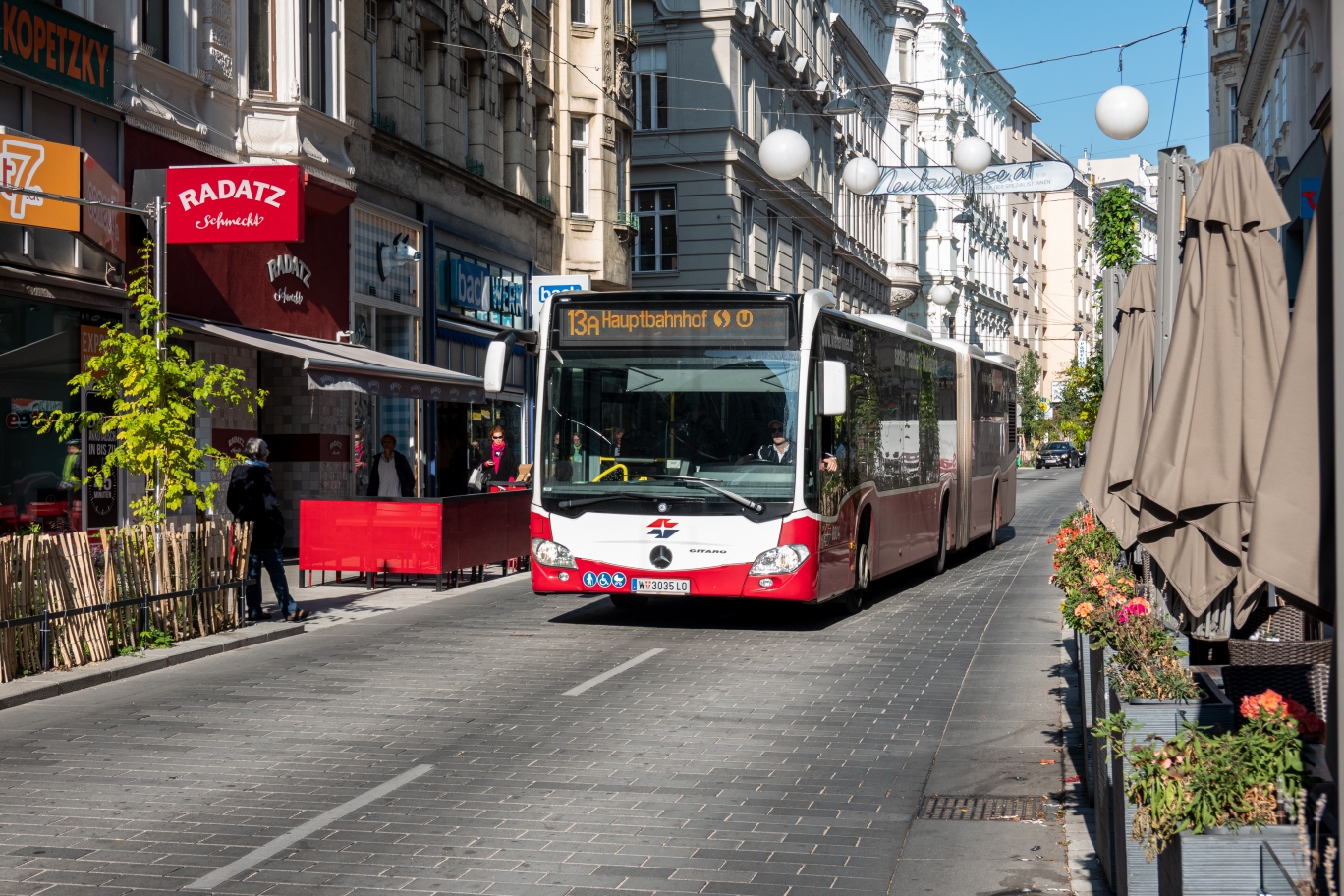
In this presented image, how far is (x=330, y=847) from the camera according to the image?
6.53m

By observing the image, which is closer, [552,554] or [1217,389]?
[1217,389]

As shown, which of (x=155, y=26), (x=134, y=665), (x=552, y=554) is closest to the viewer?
(x=134, y=665)

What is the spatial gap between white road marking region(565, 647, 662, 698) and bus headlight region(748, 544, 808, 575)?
1.25 meters

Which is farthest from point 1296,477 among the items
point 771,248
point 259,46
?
point 771,248

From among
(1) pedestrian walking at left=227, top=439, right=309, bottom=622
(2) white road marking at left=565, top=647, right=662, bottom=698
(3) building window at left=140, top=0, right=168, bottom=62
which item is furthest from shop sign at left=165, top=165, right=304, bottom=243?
(2) white road marking at left=565, top=647, right=662, bottom=698

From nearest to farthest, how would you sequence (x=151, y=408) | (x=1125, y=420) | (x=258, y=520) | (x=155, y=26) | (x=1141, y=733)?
(x=1141, y=733)
(x=1125, y=420)
(x=151, y=408)
(x=258, y=520)
(x=155, y=26)

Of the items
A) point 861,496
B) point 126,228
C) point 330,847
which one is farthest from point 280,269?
point 330,847

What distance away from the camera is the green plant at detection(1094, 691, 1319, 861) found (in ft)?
12.8

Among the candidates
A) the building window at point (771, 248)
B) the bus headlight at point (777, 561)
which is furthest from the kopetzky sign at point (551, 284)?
the bus headlight at point (777, 561)

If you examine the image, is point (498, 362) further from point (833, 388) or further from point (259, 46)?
point (259, 46)

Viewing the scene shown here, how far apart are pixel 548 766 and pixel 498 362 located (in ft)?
20.5

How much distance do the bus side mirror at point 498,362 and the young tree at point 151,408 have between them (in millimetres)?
2209

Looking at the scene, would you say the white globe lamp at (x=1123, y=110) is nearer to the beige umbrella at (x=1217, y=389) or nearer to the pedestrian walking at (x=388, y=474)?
the pedestrian walking at (x=388, y=474)

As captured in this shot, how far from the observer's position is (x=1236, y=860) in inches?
150
